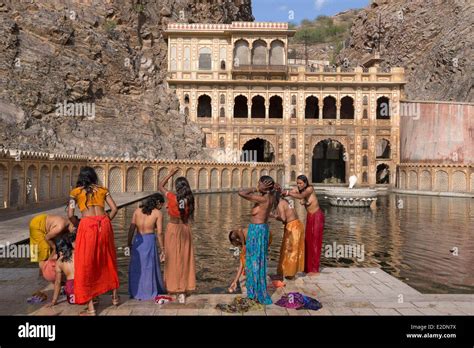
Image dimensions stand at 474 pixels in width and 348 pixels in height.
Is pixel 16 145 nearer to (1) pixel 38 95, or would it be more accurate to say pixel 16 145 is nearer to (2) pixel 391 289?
(1) pixel 38 95

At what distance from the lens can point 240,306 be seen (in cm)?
614

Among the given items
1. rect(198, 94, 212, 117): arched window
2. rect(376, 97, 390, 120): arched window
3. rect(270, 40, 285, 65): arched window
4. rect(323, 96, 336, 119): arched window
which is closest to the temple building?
rect(270, 40, 285, 65): arched window

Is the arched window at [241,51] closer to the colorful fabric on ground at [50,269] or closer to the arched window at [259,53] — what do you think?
the arched window at [259,53]

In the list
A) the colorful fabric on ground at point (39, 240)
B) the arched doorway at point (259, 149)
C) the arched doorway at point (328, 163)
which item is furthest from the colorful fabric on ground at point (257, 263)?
the arched doorway at point (328, 163)

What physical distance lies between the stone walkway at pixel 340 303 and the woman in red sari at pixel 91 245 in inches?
15.9

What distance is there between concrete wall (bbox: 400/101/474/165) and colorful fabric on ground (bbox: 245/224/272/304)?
126 feet

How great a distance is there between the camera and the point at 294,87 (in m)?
47.8

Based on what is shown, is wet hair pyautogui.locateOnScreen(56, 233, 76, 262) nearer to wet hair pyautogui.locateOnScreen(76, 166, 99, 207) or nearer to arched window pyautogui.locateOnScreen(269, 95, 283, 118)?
wet hair pyautogui.locateOnScreen(76, 166, 99, 207)

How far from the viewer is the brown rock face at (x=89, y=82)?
33.1 m

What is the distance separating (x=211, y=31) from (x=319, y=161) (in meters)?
21.6

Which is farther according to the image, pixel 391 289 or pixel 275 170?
pixel 275 170

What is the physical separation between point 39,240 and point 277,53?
45.5 metres
